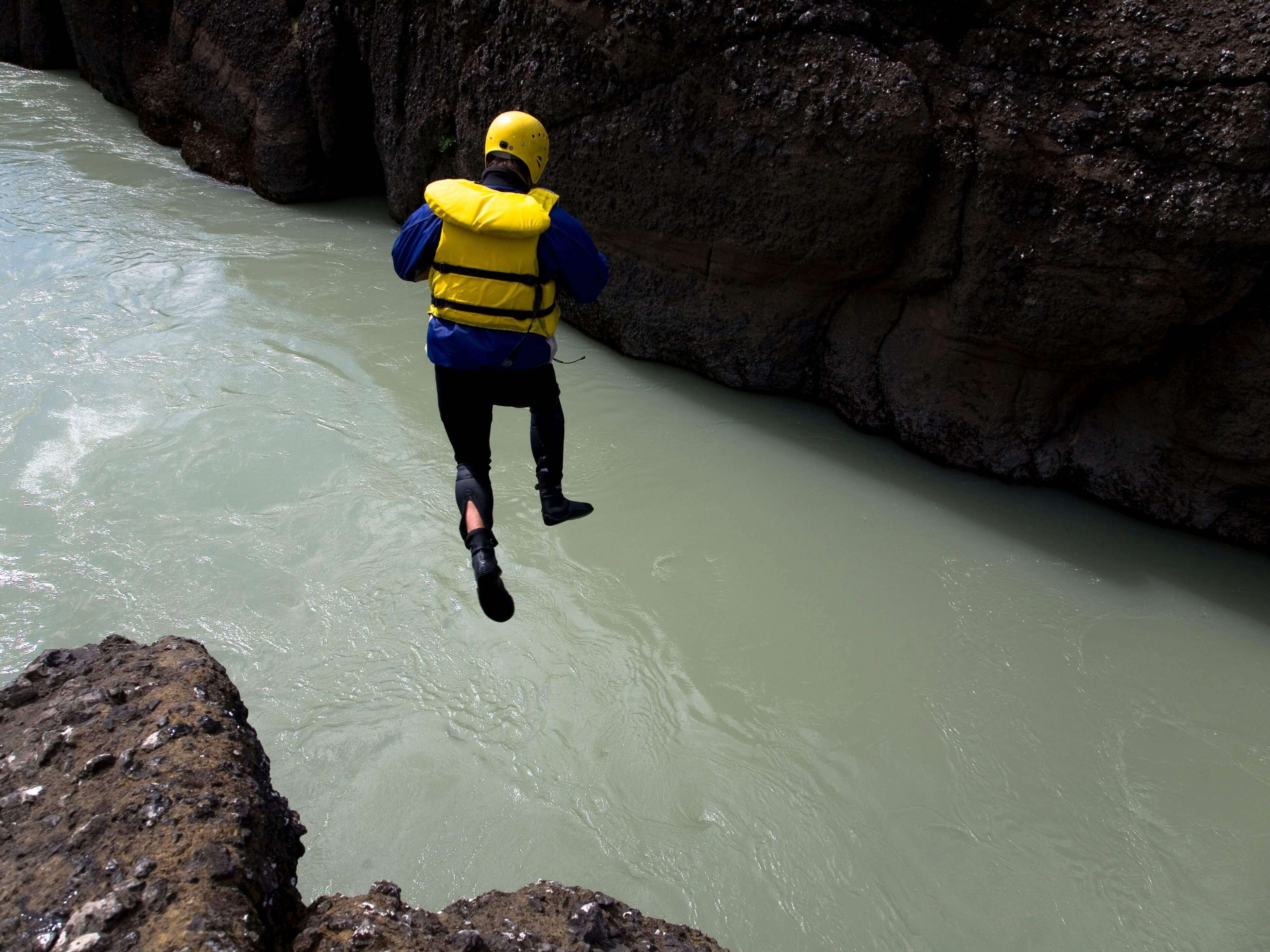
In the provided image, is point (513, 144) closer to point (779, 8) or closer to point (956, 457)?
point (779, 8)

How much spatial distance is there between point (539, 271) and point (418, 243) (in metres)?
0.41

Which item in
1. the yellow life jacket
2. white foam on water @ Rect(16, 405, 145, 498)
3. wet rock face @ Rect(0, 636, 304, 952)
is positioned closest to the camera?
wet rock face @ Rect(0, 636, 304, 952)

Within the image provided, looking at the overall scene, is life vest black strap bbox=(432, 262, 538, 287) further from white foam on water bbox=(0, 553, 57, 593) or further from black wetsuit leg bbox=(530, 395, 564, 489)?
white foam on water bbox=(0, 553, 57, 593)

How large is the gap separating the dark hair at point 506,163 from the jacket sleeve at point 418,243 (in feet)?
0.84

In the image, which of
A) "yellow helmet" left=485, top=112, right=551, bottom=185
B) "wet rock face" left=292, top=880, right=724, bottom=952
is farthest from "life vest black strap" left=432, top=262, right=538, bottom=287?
"wet rock face" left=292, top=880, right=724, bottom=952

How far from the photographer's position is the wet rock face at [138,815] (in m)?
1.57

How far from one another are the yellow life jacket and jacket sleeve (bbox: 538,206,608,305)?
1.4 inches

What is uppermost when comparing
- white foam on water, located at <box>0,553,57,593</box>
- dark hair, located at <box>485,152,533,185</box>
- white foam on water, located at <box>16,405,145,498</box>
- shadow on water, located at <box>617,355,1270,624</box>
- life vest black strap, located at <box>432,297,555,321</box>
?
dark hair, located at <box>485,152,533,185</box>

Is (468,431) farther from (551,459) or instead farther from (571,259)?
(571,259)

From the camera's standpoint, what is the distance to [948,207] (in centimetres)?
493

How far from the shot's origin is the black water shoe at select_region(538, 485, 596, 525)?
11.1 ft

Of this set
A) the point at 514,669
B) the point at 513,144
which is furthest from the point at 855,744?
the point at 513,144

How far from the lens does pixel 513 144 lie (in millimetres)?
3039

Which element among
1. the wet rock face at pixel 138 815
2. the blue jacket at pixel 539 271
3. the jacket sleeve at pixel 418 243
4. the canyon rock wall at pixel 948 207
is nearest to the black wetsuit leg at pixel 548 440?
the blue jacket at pixel 539 271
